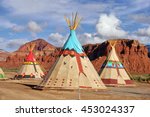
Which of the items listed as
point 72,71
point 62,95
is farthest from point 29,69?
point 62,95

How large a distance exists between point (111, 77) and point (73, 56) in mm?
10428

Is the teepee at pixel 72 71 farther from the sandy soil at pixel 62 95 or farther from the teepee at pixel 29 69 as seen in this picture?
the teepee at pixel 29 69

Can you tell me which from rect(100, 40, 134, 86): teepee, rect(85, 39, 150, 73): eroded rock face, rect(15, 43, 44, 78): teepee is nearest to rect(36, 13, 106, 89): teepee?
rect(100, 40, 134, 86): teepee

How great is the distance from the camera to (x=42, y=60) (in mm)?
164000

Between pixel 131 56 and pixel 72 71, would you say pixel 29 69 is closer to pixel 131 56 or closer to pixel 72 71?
pixel 72 71

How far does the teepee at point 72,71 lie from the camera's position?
29234 mm

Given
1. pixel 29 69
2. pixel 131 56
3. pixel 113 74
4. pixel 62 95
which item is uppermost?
pixel 131 56

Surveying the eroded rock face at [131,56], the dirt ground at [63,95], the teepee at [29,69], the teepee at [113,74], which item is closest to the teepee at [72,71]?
the dirt ground at [63,95]

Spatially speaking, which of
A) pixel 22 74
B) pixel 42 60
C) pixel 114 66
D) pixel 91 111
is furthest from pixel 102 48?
pixel 91 111

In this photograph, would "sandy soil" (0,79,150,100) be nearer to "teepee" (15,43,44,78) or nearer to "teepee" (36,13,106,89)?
"teepee" (36,13,106,89)

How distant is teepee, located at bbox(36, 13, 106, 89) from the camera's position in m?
29.2

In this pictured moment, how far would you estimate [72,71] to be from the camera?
97.6 ft

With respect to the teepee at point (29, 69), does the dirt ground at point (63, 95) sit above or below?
below

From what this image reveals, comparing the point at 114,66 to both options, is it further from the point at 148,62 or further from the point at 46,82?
the point at 148,62
